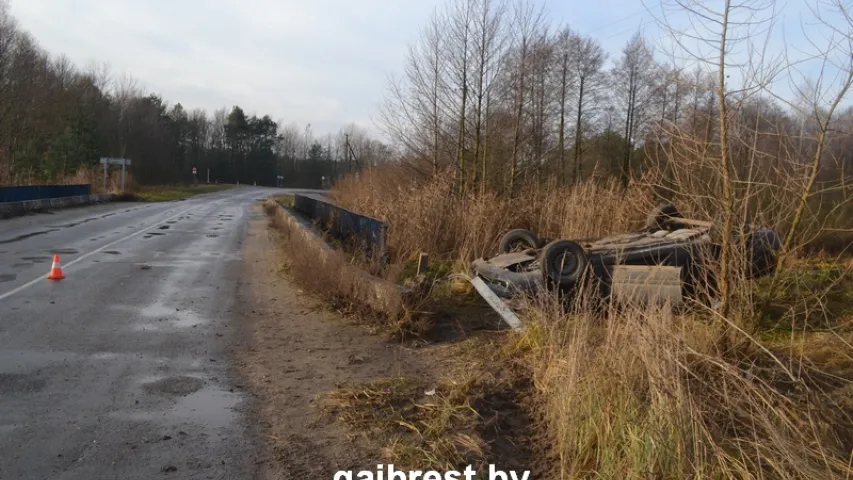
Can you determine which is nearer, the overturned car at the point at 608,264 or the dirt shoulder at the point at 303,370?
the dirt shoulder at the point at 303,370

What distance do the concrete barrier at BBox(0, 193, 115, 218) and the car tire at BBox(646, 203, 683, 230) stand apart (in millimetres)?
20957

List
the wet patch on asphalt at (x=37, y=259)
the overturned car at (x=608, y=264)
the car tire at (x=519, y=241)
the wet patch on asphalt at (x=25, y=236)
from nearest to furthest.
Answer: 1. the overturned car at (x=608, y=264)
2. the car tire at (x=519, y=241)
3. the wet patch on asphalt at (x=37, y=259)
4. the wet patch on asphalt at (x=25, y=236)

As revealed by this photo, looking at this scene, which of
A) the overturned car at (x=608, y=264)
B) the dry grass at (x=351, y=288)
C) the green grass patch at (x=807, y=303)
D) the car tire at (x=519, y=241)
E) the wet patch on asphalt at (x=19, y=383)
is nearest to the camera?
the wet patch on asphalt at (x=19, y=383)

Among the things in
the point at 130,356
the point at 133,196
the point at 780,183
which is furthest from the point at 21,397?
the point at 133,196

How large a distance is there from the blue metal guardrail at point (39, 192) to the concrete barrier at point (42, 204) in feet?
0.67

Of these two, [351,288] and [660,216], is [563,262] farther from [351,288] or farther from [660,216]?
[351,288]

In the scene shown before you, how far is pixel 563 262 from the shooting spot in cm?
888

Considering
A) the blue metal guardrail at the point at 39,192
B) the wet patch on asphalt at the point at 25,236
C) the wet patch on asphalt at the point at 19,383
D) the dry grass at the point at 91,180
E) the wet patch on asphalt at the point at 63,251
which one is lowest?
the wet patch on asphalt at the point at 19,383

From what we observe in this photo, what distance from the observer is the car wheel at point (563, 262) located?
877 cm

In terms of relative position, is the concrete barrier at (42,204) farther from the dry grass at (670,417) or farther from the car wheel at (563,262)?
the dry grass at (670,417)

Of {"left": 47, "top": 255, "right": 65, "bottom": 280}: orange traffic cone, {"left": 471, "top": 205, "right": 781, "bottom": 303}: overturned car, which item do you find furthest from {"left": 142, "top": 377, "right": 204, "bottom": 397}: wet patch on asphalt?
{"left": 47, "top": 255, "right": 65, "bottom": 280}: orange traffic cone

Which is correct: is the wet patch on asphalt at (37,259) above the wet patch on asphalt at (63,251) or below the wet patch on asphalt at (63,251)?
below

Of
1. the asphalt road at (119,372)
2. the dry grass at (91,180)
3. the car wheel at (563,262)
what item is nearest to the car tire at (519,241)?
the car wheel at (563,262)

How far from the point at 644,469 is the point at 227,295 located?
7.81 meters
